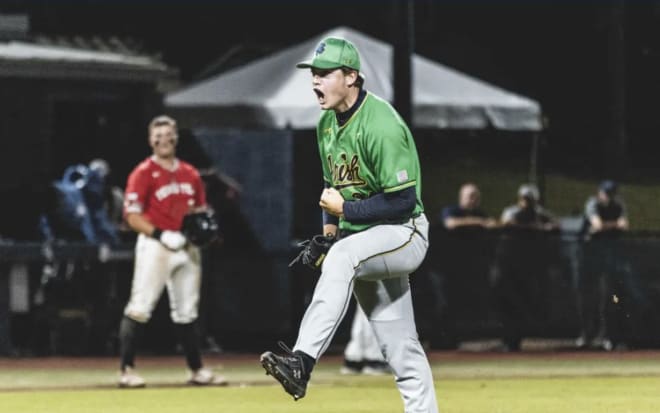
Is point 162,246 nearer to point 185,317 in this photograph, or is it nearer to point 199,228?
point 199,228

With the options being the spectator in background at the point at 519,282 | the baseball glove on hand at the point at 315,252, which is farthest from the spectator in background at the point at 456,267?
the baseball glove on hand at the point at 315,252

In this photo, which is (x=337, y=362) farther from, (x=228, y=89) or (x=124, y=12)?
(x=124, y=12)

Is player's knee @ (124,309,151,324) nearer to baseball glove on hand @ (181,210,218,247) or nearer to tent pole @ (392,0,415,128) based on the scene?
baseball glove on hand @ (181,210,218,247)

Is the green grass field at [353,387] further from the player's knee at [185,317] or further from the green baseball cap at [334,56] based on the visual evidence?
the green baseball cap at [334,56]

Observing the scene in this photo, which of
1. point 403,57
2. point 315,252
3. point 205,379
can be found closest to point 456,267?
point 403,57

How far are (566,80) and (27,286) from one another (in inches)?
1138

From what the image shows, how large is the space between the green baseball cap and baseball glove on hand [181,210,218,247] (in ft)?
17.3

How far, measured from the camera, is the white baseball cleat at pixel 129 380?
14.2 m

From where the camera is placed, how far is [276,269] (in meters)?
18.5

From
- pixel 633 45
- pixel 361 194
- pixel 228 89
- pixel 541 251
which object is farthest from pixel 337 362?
pixel 633 45

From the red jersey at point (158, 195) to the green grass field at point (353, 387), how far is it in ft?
4.73

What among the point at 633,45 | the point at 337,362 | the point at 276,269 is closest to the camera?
the point at 337,362

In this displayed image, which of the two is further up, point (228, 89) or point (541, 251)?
point (228, 89)

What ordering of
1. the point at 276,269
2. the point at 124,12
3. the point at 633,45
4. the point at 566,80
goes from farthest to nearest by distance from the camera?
the point at 566,80 < the point at 633,45 < the point at 124,12 < the point at 276,269
